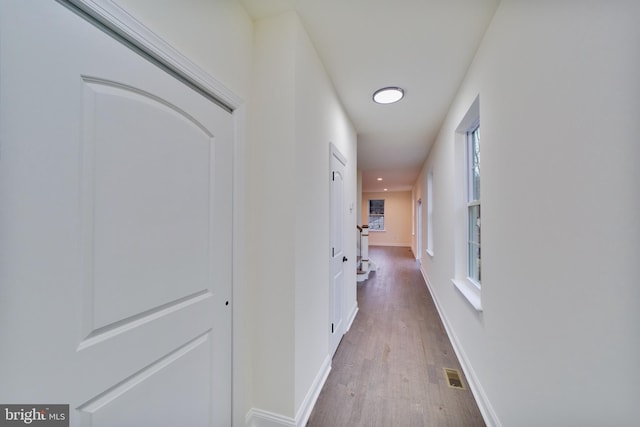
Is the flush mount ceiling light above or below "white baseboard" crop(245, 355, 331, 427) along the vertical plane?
above

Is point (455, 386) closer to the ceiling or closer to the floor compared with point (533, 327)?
closer to the floor

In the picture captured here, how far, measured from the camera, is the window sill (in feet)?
6.16

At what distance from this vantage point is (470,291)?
223cm

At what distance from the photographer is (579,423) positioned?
0.87 meters

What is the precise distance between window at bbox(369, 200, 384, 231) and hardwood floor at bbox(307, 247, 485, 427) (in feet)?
26.6

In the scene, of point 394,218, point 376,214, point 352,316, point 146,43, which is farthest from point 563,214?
point 376,214

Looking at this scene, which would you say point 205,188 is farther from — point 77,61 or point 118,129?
point 77,61

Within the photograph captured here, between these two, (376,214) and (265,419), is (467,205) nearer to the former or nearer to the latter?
(265,419)

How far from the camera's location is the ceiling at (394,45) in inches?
57.7

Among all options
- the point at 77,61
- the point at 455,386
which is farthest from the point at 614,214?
the point at 455,386

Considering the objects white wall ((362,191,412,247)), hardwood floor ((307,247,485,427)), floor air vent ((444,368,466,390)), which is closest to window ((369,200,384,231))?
white wall ((362,191,412,247))

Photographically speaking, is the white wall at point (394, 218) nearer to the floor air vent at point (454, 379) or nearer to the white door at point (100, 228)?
the floor air vent at point (454, 379)

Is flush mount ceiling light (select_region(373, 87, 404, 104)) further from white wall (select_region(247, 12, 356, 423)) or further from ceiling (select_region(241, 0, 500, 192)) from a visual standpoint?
white wall (select_region(247, 12, 356, 423))

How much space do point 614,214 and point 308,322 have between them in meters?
1.56
